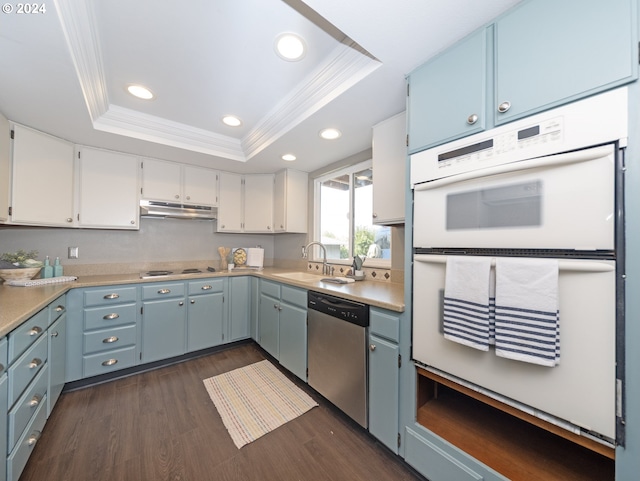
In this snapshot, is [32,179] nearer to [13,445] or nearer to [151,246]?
[151,246]

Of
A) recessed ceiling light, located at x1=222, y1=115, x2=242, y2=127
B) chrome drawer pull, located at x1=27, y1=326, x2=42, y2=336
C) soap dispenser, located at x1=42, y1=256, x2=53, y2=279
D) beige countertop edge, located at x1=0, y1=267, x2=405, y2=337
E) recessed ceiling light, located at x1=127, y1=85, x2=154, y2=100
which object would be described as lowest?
chrome drawer pull, located at x1=27, y1=326, x2=42, y2=336

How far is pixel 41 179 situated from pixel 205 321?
1869 millimetres

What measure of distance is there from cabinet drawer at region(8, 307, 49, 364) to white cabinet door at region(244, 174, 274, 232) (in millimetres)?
2088

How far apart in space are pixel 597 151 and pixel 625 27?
0.37 meters

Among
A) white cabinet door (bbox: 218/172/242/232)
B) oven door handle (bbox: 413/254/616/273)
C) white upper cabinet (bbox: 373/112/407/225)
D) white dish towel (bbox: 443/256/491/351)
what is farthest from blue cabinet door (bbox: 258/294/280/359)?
oven door handle (bbox: 413/254/616/273)

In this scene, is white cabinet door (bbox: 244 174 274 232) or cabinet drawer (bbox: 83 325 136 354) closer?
cabinet drawer (bbox: 83 325 136 354)

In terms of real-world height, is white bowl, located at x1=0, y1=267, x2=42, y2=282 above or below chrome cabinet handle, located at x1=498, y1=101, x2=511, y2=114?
below

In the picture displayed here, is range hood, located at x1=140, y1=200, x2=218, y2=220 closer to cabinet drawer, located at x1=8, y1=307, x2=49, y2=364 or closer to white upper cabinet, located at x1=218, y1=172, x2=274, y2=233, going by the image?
white upper cabinet, located at x1=218, y1=172, x2=274, y2=233

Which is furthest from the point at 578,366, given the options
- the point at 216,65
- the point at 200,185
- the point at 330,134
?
the point at 200,185

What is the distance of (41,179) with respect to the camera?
2.08 meters

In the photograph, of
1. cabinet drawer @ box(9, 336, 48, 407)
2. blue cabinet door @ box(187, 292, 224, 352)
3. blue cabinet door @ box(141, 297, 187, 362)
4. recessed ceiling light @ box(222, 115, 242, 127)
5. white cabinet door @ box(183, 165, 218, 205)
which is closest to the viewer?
cabinet drawer @ box(9, 336, 48, 407)

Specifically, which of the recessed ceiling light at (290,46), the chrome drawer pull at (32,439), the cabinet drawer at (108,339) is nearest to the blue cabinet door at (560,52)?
the recessed ceiling light at (290,46)

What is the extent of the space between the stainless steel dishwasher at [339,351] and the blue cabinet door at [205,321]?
129cm

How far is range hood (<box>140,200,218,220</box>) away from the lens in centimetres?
272
